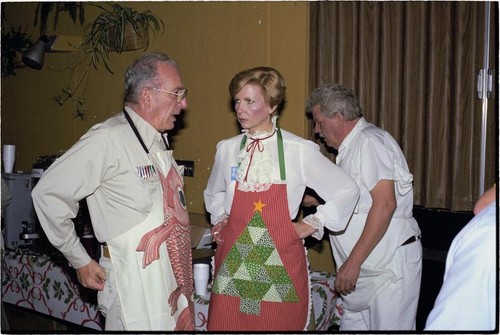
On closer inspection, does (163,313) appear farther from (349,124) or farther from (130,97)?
(349,124)

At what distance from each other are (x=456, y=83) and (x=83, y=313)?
7.14 ft

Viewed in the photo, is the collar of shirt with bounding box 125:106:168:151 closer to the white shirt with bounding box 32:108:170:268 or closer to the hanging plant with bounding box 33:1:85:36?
the white shirt with bounding box 32:108:170:268

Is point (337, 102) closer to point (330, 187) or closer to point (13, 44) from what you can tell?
point (330, 187)

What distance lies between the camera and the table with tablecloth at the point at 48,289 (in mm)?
3156

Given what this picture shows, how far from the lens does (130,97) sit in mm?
2219

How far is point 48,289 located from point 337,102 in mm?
1895

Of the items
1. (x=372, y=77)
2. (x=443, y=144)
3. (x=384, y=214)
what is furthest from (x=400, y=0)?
(x=384, y=214)

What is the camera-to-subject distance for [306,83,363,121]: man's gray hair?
271cm

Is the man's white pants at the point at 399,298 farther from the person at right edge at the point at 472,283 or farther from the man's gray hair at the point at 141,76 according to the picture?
the person at right edge at the point at 472,283

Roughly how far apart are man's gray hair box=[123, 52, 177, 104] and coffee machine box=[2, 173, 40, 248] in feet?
6.43

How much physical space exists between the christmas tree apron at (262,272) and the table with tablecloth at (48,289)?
951 millimetres

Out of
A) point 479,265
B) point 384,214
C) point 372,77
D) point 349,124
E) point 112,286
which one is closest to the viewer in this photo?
point 479,265

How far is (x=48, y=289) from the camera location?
11.1ft

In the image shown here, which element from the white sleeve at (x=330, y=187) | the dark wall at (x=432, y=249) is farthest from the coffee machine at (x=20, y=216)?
the dark wall at (x=432, y=249)
